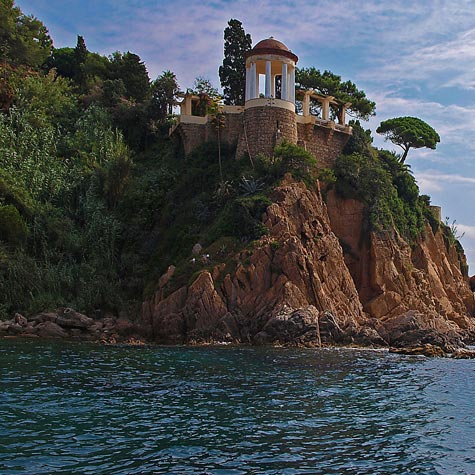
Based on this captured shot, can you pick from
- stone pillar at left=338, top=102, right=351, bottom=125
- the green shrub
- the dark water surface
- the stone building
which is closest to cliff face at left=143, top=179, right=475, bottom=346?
the stone building

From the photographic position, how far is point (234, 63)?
51562mm

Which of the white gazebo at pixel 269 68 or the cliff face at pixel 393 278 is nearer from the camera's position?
the cliff face at pixel 393 278

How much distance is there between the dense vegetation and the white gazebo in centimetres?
444

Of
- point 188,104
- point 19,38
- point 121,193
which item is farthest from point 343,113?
point 19,38

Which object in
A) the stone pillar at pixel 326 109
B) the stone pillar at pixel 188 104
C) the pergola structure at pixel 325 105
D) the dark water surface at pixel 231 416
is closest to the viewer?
the dark water surface at pixel 231 416

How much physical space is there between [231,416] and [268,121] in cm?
3092

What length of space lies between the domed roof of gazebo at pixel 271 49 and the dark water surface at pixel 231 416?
25085mm

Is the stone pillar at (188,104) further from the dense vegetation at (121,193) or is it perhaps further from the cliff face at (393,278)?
the cliff face at (393,278)

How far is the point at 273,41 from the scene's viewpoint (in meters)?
44.6

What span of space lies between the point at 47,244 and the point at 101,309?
6.02m

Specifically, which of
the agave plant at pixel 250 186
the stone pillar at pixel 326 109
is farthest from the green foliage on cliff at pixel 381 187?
the agave plant at pixel 250 186

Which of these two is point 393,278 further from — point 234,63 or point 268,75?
point 234,63

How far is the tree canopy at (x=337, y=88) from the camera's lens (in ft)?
172

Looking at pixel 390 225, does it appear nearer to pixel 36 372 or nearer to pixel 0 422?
pixel 36 372
